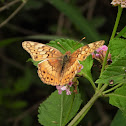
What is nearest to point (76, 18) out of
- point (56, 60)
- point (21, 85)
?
point (21, 85)

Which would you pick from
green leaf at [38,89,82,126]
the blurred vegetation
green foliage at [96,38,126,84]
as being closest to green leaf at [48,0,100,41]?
the blurred vegetation

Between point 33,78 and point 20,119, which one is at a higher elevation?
point 33,78

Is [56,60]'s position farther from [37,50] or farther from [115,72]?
[115,72]

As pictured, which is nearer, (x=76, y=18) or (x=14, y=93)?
(x=14, y=93)

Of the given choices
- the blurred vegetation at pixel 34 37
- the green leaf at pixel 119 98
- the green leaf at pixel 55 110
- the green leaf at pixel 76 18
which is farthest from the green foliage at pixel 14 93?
the green leaf at pixel 119 98

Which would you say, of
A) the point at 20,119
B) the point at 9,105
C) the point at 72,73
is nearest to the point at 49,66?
the point at 72,73

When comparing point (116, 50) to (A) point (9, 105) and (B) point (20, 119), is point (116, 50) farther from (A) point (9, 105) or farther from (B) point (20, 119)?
(B) point (20, 119)
